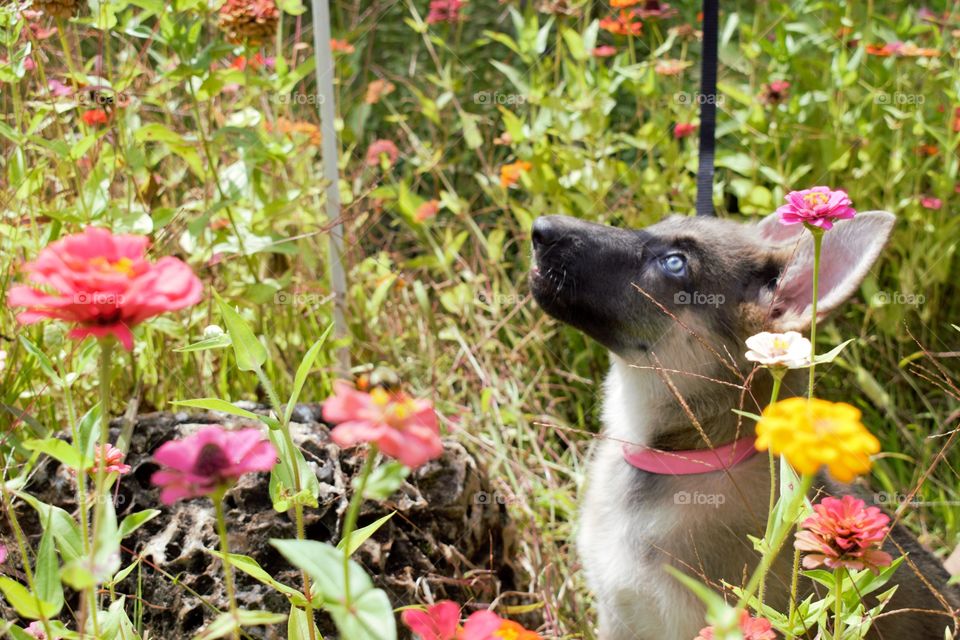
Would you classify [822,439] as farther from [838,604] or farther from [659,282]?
[659,282]

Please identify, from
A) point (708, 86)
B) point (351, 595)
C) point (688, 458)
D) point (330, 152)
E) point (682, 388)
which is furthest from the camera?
point (330, 152)

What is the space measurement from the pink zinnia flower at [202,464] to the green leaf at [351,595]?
0.08m

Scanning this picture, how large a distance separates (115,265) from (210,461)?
19 cm

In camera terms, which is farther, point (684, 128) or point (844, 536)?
point (684, 128)

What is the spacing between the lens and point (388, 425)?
2.66ft

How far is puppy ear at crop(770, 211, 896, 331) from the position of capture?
1948 mm

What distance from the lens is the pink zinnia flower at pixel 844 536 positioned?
4.02 ft

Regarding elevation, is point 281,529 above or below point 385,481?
below

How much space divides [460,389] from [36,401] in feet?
5.60

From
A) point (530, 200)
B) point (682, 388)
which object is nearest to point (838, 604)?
point (682, 388)

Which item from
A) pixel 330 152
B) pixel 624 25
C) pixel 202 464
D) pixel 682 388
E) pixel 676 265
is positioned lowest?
pixel 682 388

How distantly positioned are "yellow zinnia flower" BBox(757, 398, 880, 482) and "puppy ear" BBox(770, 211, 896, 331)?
112 cm

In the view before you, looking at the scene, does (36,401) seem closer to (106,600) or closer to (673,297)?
(106,600)

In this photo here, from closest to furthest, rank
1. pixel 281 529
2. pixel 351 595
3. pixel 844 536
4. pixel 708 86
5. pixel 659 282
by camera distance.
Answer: pixel 351 595 → pixel 844 536 → pixel 281 529 → pixel 659 282 → pixel 708 86
